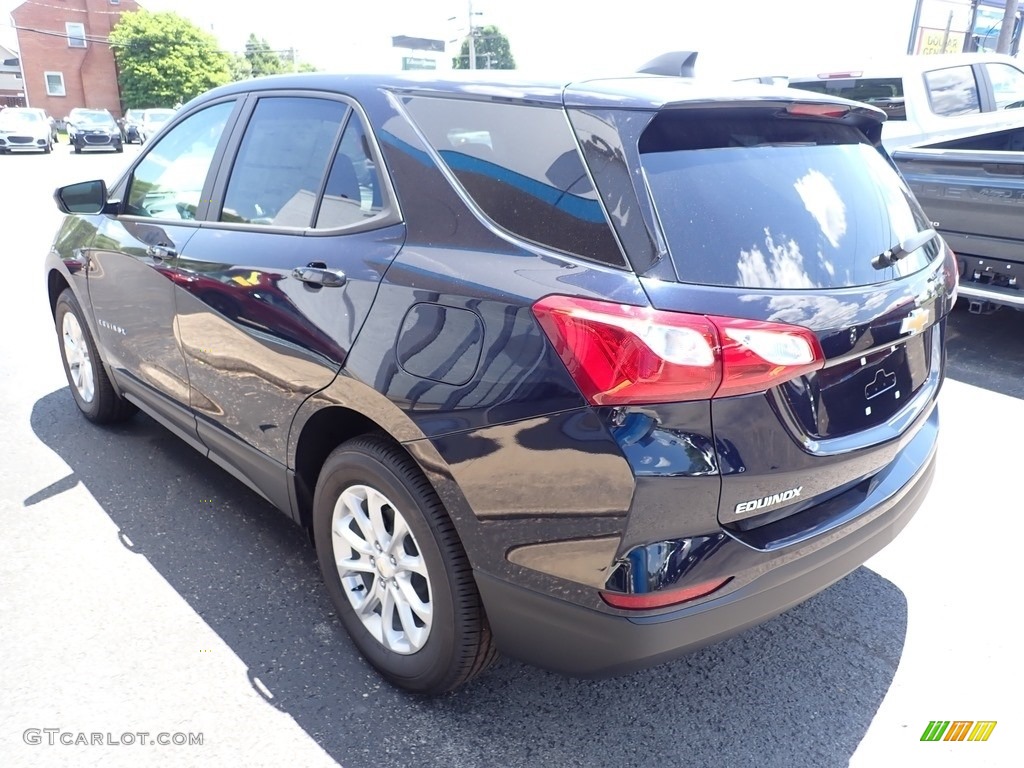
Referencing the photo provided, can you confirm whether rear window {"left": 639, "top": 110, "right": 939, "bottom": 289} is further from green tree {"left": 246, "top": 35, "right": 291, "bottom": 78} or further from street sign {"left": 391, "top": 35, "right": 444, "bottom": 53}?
green tree {"left": 246, "top": 35, "right": 291, "bottom": 78}

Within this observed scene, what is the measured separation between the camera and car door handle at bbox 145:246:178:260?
322 cm

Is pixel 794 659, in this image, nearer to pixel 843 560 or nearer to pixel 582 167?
pixel 843 560

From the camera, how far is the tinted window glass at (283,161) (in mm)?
2662

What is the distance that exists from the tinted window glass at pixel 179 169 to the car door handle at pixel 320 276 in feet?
3.22

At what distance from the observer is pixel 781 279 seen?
1.93m

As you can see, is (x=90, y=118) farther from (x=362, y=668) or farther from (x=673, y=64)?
(x=362, y=668)

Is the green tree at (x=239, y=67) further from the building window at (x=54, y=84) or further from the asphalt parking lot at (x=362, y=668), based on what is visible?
the asphalt parking lot at (x=362, y=668)

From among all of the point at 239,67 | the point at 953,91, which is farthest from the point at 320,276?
the point at 239,67

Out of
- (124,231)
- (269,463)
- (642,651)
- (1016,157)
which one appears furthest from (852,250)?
(1016,157)

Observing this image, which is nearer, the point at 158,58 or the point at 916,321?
Answer: the point at 916,321

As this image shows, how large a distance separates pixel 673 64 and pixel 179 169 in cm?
210

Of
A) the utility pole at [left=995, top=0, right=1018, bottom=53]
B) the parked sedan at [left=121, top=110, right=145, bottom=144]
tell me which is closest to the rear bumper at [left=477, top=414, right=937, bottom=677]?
the utility pole at [left=995, top=0, right=1018, bottom=53]

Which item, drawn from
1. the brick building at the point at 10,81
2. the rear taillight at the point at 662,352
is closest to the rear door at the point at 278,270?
the rear taillight at the point at 662,352

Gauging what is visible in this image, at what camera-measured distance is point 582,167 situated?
196 cm
